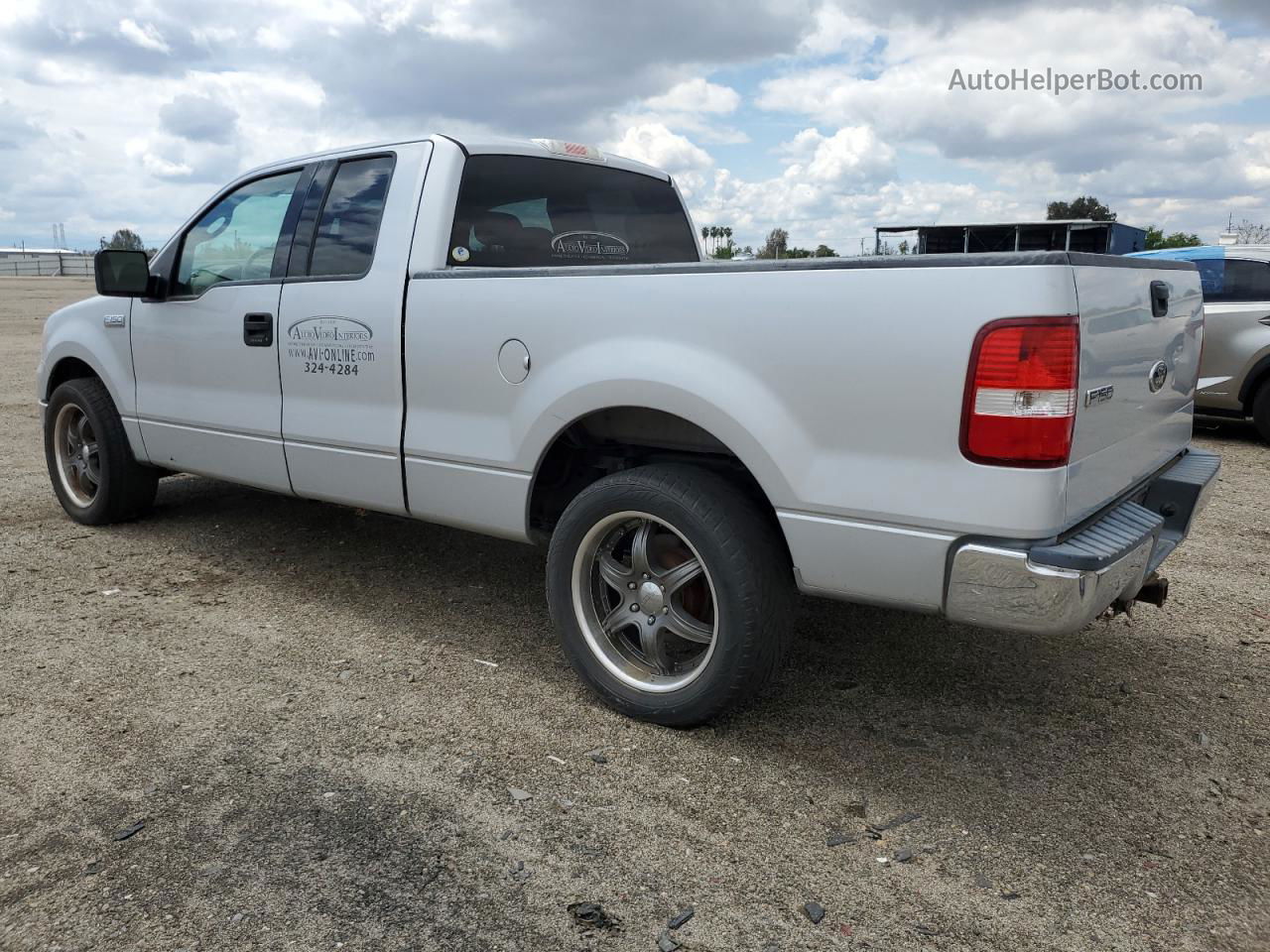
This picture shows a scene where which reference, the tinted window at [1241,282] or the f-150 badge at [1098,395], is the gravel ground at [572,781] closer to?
the f-150 badge at [1098,395]

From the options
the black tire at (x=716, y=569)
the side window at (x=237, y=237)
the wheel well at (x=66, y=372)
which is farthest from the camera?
the wheel well at (x=66, y=372)

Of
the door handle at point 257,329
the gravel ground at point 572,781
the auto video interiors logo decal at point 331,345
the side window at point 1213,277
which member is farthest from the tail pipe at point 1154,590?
the side window at point 1213,277

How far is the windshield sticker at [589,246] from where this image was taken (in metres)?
4.39

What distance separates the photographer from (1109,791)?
2.97 m

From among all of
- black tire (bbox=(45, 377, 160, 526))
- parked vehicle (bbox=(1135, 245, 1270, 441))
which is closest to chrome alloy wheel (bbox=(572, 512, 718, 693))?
black tire (bbox=(45, 377, 160, 526))

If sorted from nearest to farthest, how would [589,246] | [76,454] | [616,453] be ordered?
[616,453]
[589,246]
[76,454]

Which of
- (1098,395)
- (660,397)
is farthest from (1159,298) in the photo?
(660,397)

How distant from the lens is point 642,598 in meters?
3.35

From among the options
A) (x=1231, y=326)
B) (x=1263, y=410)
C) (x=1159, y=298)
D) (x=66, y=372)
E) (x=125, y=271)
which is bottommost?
(x=1263, y=410)

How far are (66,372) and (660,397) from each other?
14.1ft

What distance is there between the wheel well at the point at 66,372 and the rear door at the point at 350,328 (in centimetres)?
201

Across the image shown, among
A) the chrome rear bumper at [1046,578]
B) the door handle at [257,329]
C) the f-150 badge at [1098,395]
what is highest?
the door handle at [257,329]

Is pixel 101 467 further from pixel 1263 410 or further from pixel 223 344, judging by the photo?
pixel 1263 410

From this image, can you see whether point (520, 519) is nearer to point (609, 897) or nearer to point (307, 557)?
point (609, 897)
